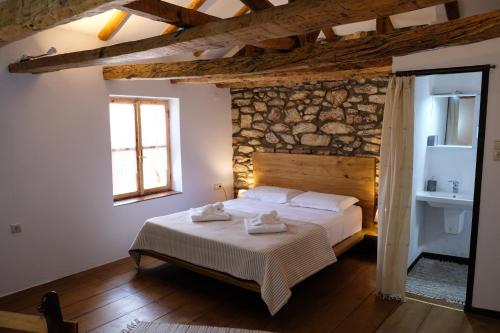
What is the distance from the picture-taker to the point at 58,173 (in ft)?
12.8

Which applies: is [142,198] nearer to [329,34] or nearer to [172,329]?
[172,329]

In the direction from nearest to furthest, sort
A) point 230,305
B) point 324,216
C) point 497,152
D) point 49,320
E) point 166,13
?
point 49,320 < point 166,13 < point 497,152 < point 230,305 < point 324,216

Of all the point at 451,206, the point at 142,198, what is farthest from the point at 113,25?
the point at 451,206

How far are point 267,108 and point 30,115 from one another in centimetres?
308

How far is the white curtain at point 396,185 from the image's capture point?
323 cm

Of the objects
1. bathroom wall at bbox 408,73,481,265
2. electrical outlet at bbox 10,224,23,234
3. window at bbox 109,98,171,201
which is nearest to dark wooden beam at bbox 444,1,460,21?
bathroom wall at bbox 408,73,481,265

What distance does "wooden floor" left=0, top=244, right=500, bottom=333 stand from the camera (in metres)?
3.01

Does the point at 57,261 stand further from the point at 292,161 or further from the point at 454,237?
the point at 454,237

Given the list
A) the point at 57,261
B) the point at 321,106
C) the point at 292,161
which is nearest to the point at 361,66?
the point at 321,106

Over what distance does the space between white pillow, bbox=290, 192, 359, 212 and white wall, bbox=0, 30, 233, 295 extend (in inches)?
Result: 73.2

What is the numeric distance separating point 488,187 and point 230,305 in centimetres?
233

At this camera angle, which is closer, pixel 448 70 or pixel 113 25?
pixel 448 70

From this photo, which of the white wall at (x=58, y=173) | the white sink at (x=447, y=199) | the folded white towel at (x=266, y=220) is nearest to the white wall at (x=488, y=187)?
the white sink at (x=447, y=199)

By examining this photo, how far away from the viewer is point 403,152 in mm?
3254
